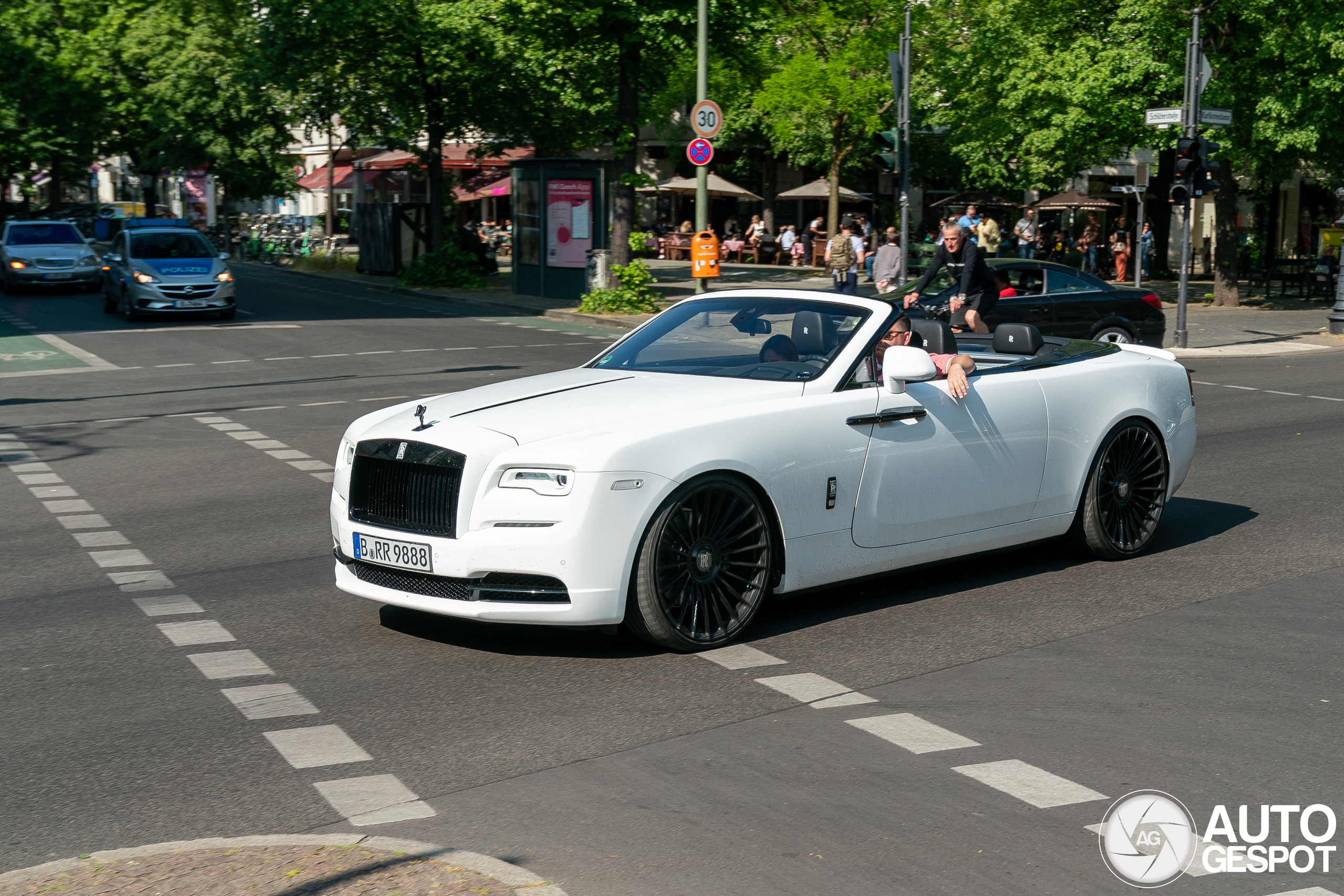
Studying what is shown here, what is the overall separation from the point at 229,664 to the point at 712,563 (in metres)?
2.06

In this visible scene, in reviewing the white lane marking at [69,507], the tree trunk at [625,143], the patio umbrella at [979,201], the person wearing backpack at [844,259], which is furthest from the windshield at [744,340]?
the patio umbrella at [979,201]

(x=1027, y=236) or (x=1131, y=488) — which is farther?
(x=1027, y=236)

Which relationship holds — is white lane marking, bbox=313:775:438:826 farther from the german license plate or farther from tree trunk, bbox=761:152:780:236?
tree trunk, bbox=761:152:780:236

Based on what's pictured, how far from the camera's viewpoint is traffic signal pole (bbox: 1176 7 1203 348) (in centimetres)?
2175

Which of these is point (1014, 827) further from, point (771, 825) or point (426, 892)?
point (426, 892)

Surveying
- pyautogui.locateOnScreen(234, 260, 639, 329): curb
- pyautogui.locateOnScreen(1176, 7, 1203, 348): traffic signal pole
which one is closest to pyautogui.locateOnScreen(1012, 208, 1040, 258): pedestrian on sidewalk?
pyautogui.locateOnScreen(234, 260, 639, 329): curb

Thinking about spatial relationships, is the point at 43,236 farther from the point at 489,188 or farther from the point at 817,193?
the point at 817,193

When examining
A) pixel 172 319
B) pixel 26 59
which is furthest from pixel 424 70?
pixel 26 59

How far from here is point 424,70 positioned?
3509cm

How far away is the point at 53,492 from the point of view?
10758 millimetres

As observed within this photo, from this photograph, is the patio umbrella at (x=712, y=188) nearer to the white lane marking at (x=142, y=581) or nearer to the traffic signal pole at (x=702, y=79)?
the traffic signal pole at (x=702, y=79)

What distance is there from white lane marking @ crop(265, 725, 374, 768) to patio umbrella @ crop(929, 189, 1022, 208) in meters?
47.5

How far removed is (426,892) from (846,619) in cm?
356

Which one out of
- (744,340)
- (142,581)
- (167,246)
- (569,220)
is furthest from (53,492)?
(569,220)
